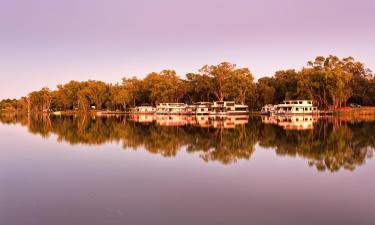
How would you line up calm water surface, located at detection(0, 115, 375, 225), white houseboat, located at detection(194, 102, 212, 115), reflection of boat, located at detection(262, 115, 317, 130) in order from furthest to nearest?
white houseboat, located at detection(194, 102, 212, 115)
reflection of boat, located at detection(262, 115, 317, 130)
calm water surface, located at detection(0, 115, 375, 225)

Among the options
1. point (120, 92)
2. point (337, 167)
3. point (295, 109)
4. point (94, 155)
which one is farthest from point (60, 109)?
point (337, 167)

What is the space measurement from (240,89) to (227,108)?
6372 millimetres

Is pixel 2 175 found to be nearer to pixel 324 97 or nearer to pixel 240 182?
pixel 240 182

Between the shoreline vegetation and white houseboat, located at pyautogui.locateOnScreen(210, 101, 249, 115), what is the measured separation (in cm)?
352

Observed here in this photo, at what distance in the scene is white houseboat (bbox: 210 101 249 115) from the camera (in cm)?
8712

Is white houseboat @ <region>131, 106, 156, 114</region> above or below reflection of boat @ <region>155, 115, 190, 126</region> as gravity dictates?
above

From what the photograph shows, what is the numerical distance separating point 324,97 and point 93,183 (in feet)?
245

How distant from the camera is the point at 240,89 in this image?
297ft

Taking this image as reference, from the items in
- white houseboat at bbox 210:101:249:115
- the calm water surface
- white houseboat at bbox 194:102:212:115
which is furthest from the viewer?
white houseboat at bbox 194:102:212:115

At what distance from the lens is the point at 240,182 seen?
535 inches

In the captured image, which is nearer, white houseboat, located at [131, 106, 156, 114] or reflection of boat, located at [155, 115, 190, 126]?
reflection of boat, located at [155, 115, 190, 126]

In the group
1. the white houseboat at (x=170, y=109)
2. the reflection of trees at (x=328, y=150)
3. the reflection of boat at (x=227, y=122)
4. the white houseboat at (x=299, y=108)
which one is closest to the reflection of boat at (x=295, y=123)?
Result: the reflection of boat at (x=227, y=122)

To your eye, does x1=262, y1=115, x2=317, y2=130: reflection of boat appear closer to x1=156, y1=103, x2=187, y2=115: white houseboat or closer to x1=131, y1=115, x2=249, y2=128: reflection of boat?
x1=131, y1=115, x2=249, y2=128: reflection of boat

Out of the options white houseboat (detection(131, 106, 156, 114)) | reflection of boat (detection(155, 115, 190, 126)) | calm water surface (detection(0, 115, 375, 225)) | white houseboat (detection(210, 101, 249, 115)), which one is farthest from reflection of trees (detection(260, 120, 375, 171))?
white houseboat (detection(131, 106, 156, 114))
